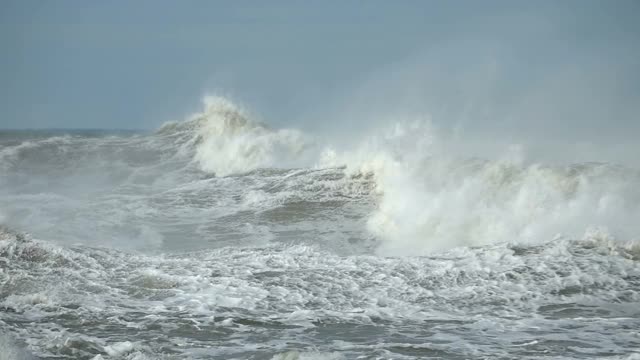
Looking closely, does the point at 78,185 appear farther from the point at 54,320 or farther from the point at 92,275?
the point at 54,320

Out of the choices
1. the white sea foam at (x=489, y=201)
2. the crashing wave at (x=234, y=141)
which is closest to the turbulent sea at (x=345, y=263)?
the white sea foam at (x=489, y=201)

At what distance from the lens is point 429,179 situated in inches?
530

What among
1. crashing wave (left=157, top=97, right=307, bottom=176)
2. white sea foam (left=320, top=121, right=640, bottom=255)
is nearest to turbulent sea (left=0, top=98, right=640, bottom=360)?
white sea foam (left=320, top=121, right=640, bottom=255)

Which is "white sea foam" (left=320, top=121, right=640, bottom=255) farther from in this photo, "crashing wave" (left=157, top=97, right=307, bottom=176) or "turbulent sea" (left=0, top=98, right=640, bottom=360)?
"crashing wave" (left=157, top=97, right=307, bottom=176)

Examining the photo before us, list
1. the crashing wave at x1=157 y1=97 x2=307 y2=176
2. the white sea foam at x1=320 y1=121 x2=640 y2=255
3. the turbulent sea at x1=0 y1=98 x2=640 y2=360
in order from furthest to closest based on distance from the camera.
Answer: the crashing wave at x1=157 y1=97 x2=307 y2=176
the white sea foam at x1=320 y1=121 x2=640 y2=255
the turbulent sea at x1=0 y1=98 x2=640 y2=360

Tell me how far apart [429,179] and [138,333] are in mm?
8332

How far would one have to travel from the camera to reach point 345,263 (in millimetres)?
9156

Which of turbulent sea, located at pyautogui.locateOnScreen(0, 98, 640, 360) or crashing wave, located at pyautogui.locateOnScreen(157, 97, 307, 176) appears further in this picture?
crashing wave, located at pyautogui.locateOnScreen(157, 97, 307, 176)

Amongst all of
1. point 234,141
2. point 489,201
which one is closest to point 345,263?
point 489,201

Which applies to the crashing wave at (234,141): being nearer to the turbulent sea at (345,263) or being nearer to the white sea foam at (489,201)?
the turbulent sea at (345,263)

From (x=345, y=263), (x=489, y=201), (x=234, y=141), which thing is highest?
(x=234, y=141)

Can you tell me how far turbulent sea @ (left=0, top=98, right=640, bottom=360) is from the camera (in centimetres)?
611

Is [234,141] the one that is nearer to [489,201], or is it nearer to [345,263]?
[489,201]

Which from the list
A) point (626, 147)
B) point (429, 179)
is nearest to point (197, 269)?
point (429, 179)
